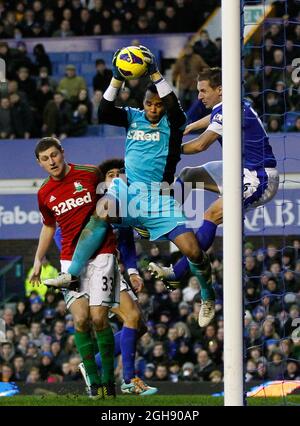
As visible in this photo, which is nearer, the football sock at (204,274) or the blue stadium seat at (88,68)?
the football sock at (204,274)

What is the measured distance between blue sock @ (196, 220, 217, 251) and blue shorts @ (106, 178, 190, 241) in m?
0.36

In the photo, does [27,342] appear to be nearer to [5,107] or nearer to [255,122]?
[5,107]

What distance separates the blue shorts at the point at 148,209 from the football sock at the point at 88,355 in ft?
3.11

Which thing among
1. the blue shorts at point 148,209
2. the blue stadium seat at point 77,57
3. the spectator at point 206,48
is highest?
the blue stadium seat at point 77,57

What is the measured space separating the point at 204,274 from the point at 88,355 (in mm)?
1128

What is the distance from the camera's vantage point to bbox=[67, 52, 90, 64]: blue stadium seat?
65.9 ft

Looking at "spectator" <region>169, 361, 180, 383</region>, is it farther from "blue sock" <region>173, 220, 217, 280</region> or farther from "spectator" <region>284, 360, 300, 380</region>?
"blue sock" <region>173, 220, 217, 280</region>

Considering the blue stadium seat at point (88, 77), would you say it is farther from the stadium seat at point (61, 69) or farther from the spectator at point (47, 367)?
the spectator at point (47, 367)

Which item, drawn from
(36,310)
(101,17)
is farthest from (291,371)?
(101,17)

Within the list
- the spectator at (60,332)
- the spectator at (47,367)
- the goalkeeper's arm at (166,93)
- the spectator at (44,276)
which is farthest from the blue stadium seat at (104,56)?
the goalkeeper's arm at (166,93)

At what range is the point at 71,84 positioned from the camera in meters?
19.2

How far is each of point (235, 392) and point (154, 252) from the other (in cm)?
895

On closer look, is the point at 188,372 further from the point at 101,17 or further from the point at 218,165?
the point at 101,17

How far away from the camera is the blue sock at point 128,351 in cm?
1078
